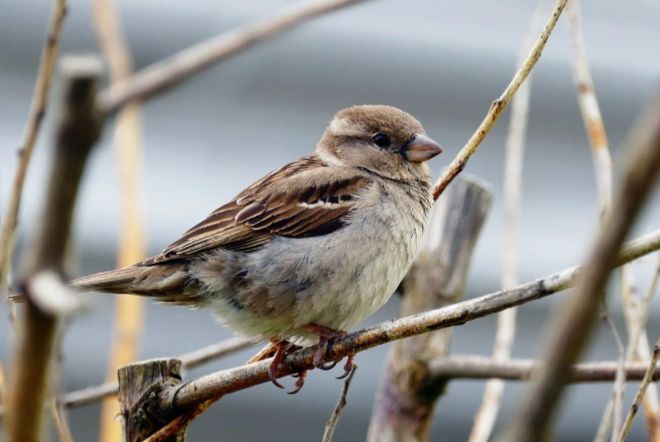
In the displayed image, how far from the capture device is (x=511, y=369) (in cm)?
253

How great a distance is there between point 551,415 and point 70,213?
452 mm

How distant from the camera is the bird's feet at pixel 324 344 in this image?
2602mm

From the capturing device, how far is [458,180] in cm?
333

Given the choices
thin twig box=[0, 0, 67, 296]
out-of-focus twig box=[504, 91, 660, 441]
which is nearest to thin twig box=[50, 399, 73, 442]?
thin twig box=[0, 0, 67, 296]

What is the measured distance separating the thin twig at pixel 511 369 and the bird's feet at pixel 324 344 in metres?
0.31

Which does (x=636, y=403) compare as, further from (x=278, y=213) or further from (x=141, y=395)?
(x=278, y=213)

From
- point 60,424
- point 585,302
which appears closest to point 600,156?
point 60,424

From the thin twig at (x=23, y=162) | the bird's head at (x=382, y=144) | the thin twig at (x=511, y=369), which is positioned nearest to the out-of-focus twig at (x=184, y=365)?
the thin twig at (x=511, y=369)

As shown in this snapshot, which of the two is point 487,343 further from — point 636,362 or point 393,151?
point 636,362

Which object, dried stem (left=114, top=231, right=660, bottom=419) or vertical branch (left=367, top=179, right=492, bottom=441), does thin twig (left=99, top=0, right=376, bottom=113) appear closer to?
dried stem (left=114, top=231, right=660, bottom=419)

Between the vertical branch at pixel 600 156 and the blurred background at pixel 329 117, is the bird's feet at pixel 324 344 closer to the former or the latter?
the vertical branch at pixel 600 156

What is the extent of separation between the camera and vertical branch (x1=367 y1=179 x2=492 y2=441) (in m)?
2.98

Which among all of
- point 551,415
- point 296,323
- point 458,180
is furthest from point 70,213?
point 458,180

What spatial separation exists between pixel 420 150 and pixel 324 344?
1119 millimetres
